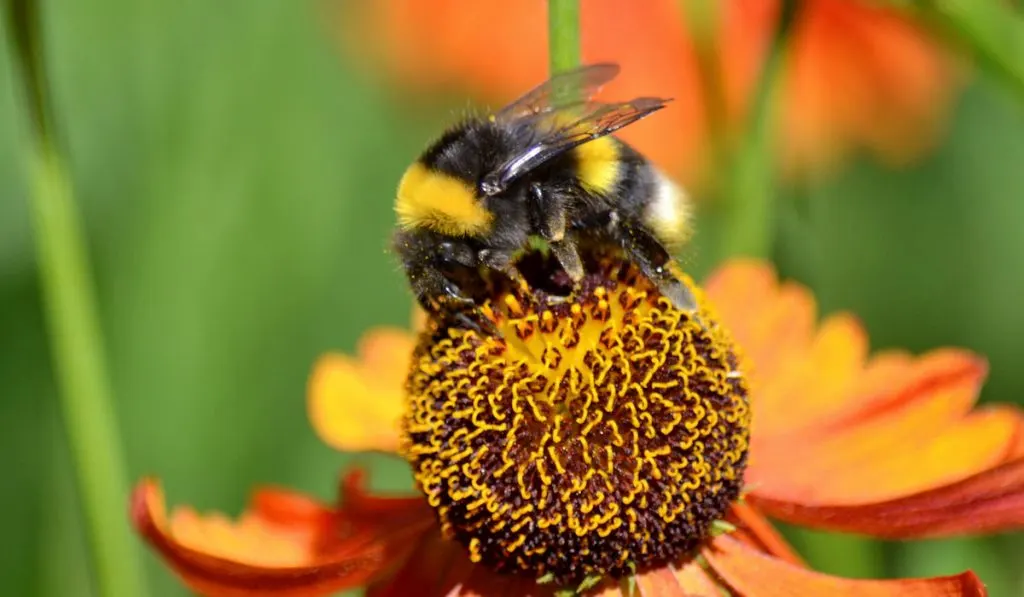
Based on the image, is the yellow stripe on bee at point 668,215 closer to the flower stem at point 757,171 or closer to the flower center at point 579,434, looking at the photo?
the flower center at point 579,434

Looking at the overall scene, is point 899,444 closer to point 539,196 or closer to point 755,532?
point 755,532

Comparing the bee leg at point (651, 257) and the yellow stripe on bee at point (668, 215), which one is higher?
the yellow stripe on bee at point (668, 215)

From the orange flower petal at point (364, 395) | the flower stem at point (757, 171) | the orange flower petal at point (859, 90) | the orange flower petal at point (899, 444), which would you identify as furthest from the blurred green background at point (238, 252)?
the orange flower petal at point (364, 395)

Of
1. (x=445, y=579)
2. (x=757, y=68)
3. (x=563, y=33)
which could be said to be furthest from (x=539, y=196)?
(x=757, y=68)

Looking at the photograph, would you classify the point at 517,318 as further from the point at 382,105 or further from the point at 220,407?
the point at 382,105

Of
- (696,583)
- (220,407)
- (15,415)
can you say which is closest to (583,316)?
(696,583)
